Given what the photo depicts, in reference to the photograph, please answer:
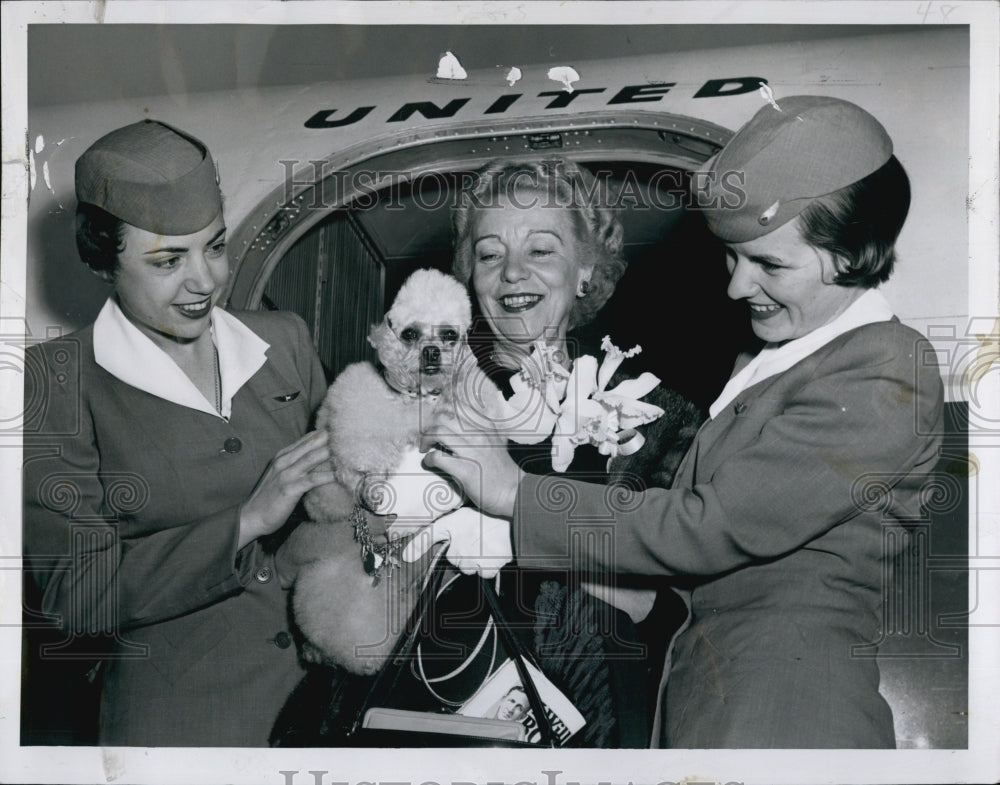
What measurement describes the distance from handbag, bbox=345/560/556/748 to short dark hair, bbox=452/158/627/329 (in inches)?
31.1

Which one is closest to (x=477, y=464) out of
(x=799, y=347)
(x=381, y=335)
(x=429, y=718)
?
(x=381, y=335)

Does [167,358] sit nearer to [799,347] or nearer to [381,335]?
[381,335]

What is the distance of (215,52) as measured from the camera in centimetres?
278

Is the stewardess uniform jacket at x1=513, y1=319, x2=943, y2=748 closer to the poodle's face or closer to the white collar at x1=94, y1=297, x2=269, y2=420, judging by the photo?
the poodle's face

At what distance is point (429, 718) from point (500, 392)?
2.81 feet

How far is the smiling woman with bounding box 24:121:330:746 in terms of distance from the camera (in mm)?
2629

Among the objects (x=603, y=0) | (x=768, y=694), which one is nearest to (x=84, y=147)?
(x=603, y=0)

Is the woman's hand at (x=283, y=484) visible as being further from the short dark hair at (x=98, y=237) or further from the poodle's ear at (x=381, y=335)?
the short dark hair at (x=98, y=237)

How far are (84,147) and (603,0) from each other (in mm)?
1463

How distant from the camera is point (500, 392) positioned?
2.67 m

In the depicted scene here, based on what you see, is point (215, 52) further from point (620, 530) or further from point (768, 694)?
point (768, 694)

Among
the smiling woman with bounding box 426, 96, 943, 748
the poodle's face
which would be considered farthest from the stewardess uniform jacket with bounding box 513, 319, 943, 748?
the poodle's face

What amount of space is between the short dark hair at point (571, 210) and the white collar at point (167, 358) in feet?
1.97

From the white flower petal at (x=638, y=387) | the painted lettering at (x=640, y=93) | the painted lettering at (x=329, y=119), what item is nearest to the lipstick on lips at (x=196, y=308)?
the painted lettering at (x=329, y=119)
